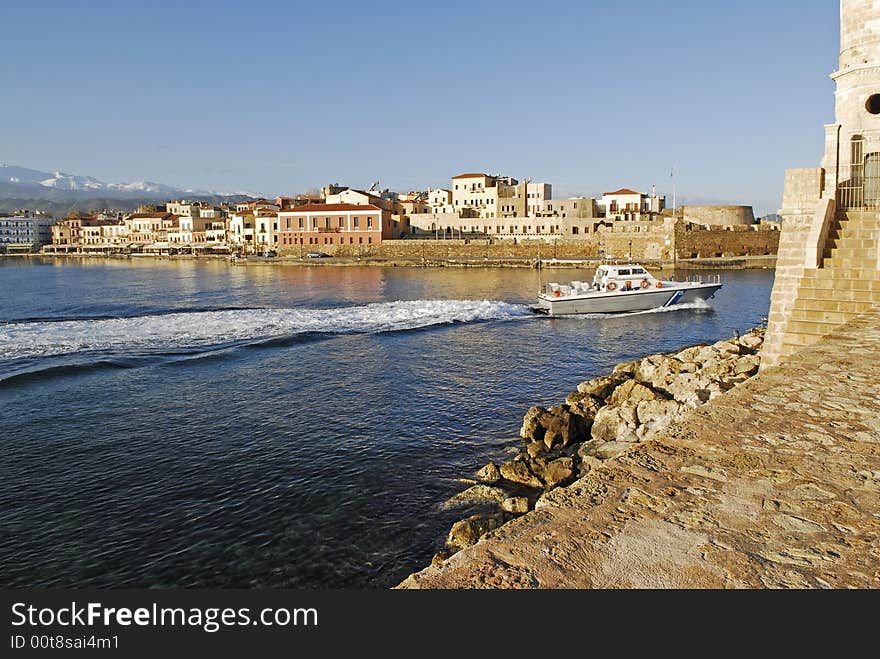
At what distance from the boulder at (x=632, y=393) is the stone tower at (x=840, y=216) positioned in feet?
7.19

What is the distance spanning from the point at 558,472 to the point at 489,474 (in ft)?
3.19

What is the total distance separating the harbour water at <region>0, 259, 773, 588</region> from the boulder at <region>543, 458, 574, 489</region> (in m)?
1.26

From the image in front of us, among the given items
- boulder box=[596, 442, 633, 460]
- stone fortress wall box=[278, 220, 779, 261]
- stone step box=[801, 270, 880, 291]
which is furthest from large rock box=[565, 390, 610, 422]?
stone fortress wall box=[278, 220, 779, 261]

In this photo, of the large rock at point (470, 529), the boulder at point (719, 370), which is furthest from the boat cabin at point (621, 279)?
the large rock at point (470, 529)

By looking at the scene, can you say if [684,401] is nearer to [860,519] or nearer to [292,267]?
[860,519]

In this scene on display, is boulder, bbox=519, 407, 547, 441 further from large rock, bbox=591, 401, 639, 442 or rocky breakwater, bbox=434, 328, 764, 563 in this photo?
large rock, bbox=591, 401, 639, 442

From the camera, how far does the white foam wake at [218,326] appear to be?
20.4 meters

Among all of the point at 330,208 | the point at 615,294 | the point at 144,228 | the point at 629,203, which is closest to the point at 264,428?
the point at 615,294

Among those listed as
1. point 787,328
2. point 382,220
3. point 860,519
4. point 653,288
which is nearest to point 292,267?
point 382,220

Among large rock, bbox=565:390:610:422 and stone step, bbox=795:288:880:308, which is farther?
large rock, bbox=565:390:610:422

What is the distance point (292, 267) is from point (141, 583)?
62.9 meters

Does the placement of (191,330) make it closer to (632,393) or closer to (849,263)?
(632,393)

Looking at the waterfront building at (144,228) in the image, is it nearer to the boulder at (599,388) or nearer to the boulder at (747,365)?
the boulder at (599,388)

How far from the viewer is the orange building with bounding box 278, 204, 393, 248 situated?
7569cm
